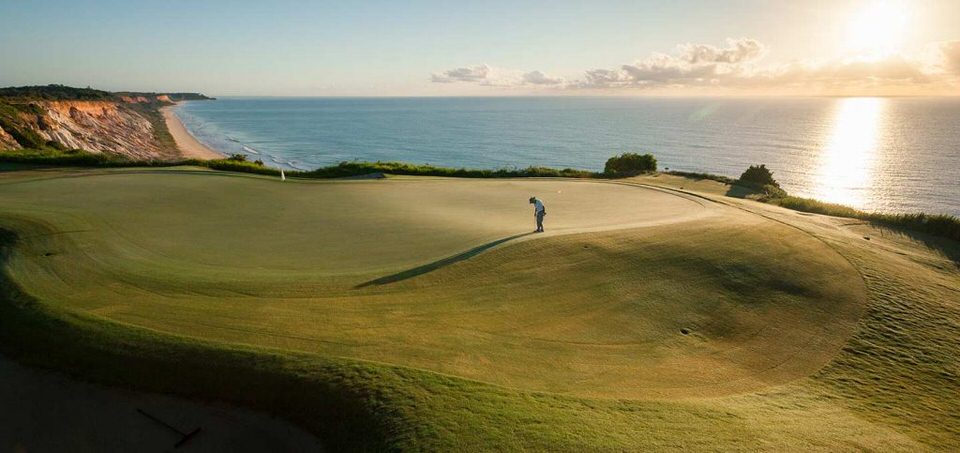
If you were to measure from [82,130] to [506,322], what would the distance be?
312 ft

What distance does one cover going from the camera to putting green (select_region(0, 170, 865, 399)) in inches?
378

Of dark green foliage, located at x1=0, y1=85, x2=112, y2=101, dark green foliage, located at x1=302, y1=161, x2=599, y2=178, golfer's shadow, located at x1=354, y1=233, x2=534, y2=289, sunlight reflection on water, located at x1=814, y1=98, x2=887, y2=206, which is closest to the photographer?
golfer's shadow, located at x1=354, y1=233, x2=534, y2=289

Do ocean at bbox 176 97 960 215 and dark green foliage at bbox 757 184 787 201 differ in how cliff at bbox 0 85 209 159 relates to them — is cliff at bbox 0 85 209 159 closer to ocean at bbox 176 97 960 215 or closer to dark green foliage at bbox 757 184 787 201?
ocean at bbox 176 97 960 215

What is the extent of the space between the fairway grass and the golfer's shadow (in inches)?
4.0

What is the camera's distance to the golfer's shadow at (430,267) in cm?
1277

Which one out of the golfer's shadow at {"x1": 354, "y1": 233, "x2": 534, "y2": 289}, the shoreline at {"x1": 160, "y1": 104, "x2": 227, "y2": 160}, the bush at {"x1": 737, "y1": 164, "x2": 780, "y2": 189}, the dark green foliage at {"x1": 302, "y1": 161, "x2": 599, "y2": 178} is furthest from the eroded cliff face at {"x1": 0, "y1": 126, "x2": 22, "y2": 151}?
the bush at {"x1": 737, "y1": 164, "x2": 780, "y2": 189}

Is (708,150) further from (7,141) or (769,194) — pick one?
(7,141)

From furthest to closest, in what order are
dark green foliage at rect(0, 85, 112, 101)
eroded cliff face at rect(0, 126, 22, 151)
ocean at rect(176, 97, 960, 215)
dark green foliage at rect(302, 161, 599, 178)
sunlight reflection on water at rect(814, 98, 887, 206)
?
1. dark green foliage at rect(0, 85, 112, 101)
2. ocean at rect(176, 97, 960, 215)
3. sunlight reflection on water at rect(814, 98, 887, 206)
4. eroded cliff face at rect(0, 126, 22, 151)
5. dark green foliage at rect(302, 161, 599, 178)

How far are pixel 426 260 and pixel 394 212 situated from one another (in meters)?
6.64

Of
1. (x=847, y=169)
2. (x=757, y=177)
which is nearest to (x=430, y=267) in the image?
(x=757, y=177)

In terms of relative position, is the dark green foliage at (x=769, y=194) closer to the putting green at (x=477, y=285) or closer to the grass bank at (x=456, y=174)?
the grass bank at (x=456, y=174)

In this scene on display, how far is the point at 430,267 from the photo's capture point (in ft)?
44.7

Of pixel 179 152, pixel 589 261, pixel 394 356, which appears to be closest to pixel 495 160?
pixel 179 152

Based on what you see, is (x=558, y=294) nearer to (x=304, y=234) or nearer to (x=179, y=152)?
(x=304, y=234)
